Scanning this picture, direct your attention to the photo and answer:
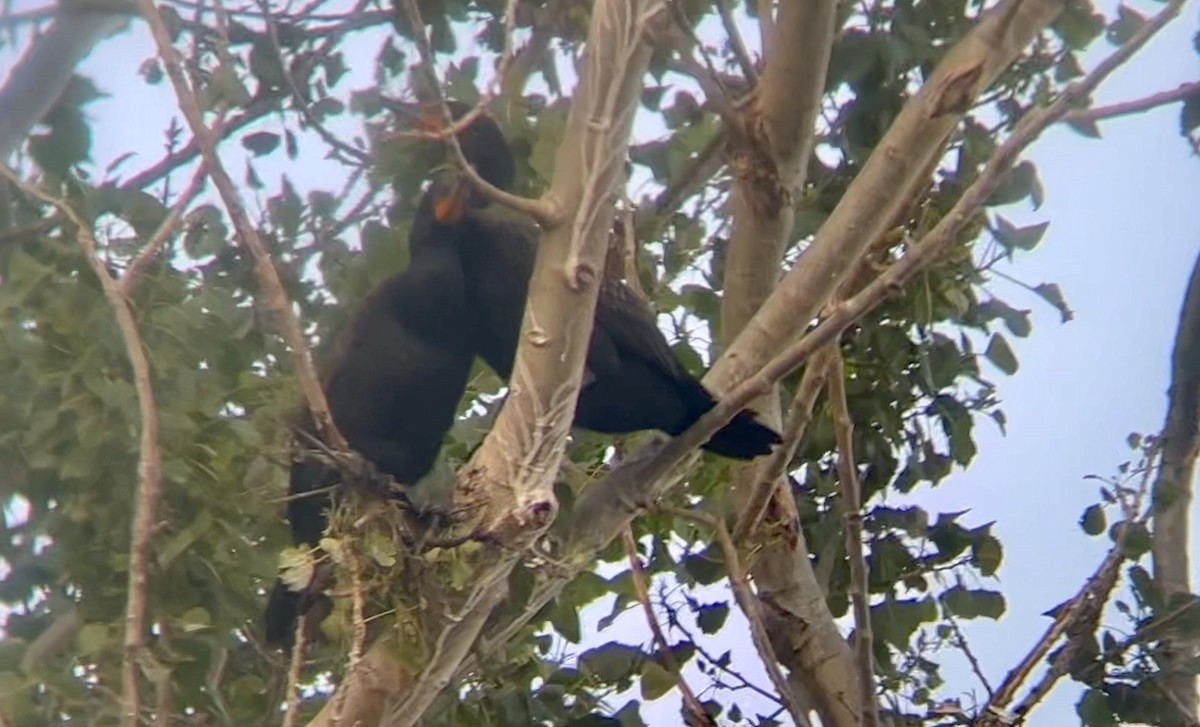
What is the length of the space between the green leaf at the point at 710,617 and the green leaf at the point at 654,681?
11cm

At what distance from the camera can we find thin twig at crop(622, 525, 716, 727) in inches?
67.3

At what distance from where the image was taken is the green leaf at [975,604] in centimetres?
195

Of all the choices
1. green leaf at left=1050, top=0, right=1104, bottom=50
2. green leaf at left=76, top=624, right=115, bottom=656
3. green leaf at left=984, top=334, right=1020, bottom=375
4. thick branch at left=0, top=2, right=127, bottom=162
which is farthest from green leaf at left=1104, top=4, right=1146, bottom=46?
green leaf at left=76, top=624, right=115, bottom=656

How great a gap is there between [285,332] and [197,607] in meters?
0.38

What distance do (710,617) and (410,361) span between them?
0.55 m

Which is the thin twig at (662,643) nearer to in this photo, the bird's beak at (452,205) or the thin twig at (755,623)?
the thin twig at (755,623)

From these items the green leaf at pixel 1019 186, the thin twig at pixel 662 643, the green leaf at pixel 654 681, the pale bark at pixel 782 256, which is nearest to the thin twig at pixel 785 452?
the pale bark at pixel 782 256

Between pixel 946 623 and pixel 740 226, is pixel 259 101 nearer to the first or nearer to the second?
pixel 740 226

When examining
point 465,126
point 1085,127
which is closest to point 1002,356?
point 1085,127

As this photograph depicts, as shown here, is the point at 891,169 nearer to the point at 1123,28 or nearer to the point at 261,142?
the point at 1123,28

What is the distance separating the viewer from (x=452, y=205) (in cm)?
185

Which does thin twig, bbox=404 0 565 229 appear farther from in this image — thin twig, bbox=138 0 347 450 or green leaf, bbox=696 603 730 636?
green leaf, bbox=696 603 730 636

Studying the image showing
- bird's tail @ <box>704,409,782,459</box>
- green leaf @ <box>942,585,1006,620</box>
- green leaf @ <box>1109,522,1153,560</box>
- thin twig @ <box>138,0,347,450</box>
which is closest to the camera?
thin twig @ <box>138,0,347,450</box>

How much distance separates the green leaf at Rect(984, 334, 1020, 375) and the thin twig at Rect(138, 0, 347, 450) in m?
0.94
